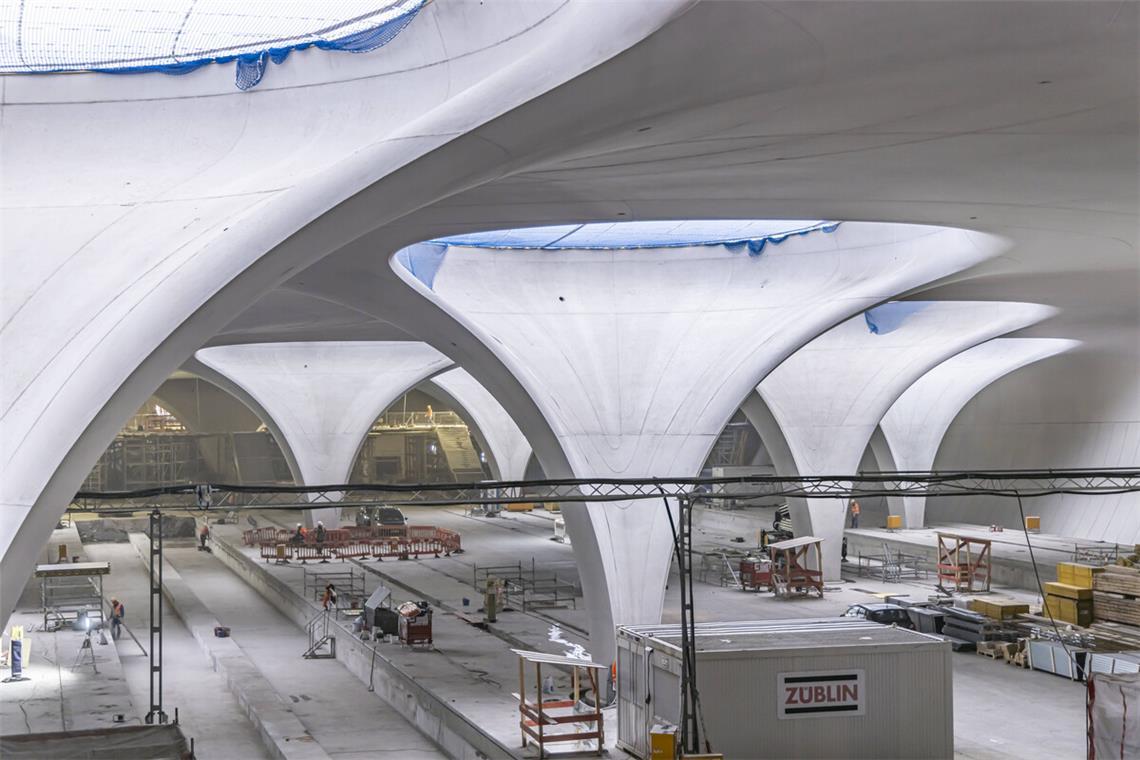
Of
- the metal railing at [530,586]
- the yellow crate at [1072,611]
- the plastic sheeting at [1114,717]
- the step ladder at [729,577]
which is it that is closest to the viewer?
the plastic sheeting at [1114,717]

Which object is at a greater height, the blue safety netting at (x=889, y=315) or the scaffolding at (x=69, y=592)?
the blue safety netting at (x=889, y=315)

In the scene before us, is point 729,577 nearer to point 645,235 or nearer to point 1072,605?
point 1072,605

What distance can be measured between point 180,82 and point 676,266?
14795 millimetres

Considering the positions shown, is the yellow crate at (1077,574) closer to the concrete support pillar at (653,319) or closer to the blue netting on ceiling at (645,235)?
the concrete support pillar at (653,319)

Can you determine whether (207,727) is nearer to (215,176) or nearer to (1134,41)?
(215,176)

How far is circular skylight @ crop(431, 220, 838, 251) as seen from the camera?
24.0 metres

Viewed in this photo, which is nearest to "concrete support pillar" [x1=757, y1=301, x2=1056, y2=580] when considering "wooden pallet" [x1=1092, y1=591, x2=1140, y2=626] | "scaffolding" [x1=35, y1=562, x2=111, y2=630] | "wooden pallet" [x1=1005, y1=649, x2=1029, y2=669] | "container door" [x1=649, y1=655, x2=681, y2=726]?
"wooden pallet" [x1=1092, y1=591, x2=1140, y2=626]

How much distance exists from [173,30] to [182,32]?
9cm

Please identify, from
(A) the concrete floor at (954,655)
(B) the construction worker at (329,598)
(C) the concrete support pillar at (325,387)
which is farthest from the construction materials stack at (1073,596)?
(C) the concrete support pillar at (325,387)

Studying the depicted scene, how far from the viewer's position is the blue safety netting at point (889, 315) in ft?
121

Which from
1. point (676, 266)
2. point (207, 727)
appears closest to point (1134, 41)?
point (676, 266)

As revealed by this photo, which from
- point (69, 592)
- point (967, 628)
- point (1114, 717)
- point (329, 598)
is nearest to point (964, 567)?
point (967, 628)

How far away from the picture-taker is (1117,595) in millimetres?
29719

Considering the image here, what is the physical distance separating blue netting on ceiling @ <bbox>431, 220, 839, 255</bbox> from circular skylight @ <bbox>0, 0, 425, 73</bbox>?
446 inches
